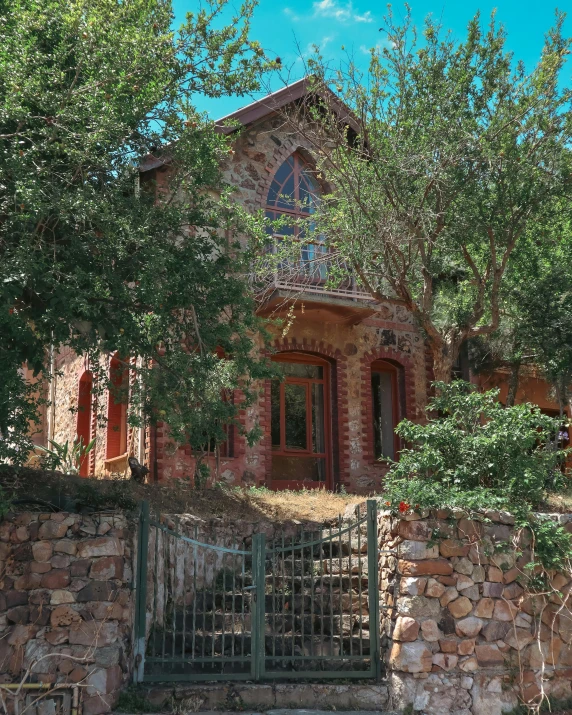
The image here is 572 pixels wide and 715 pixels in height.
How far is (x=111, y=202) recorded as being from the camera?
8.80m

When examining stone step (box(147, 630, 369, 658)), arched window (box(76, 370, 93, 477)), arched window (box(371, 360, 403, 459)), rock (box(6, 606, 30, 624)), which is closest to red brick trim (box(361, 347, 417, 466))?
arched window (box(371, 360, 403, 459))

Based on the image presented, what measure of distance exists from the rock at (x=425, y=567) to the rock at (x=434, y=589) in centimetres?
8

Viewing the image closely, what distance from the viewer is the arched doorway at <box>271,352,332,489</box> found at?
15.5m

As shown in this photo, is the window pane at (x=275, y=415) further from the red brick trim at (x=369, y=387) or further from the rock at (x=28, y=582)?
the rock at (x=28, y=582)

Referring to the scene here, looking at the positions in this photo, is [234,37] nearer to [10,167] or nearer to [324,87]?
[10,167]

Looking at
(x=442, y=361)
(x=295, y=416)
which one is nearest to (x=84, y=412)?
(x=295, y=416)

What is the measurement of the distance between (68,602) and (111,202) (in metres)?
4.26

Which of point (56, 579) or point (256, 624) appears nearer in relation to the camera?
point (56, 579)

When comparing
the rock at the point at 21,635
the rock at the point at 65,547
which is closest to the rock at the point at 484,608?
the rock at the point at 65,547

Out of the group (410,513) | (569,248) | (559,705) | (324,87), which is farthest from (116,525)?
(569,248)

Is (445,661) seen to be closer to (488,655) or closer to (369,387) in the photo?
(488,655)

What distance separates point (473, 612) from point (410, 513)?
1.19 m

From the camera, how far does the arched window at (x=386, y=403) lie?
16.8m

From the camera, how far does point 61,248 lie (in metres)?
8.47
